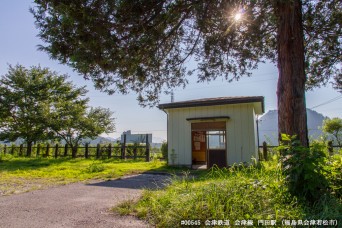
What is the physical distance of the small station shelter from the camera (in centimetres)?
981

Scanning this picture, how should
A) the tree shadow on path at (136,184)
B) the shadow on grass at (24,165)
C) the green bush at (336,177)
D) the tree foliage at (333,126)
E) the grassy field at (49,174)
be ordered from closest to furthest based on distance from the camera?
1. the green bush at (336,177)
2. the tree shadow on path at (136,184)
3. the grassy field at (49,174)
4. the shadow on grass at (24,165)
5. the tree foliage at (333,126)

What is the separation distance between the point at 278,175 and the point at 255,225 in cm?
116

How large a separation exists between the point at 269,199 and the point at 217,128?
746 cm

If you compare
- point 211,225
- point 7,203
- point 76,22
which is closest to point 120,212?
point 211,225

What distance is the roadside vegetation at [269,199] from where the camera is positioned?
2.53 metres

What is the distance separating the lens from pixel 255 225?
2.38 metres

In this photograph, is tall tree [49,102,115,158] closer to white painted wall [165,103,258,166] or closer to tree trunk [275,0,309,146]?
white painted wall [165,103,258,166]

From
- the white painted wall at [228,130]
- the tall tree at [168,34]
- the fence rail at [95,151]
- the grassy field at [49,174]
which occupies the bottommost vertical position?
the grassy field at [49,174]

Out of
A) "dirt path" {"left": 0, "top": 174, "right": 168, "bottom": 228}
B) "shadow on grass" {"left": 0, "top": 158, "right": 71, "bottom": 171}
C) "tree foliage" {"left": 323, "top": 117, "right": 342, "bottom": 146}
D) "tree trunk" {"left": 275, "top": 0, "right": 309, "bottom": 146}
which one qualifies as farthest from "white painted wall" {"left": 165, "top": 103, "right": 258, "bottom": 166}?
"tree foliage" {"left": 323, "top": 117, "right": 342, "bottom": 146}

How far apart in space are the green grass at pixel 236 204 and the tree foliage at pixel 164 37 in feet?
8.57

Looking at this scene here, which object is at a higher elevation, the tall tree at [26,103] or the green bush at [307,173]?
the tall tree at [26,103]

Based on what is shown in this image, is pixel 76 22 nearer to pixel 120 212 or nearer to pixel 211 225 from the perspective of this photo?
pixel 120 212

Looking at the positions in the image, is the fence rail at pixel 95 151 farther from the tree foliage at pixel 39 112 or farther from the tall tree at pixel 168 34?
the tall tree at pixel 168 34

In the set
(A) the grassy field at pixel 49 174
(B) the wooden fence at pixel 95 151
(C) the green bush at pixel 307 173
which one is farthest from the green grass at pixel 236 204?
(B) the wooden fence at pixel 95 151
